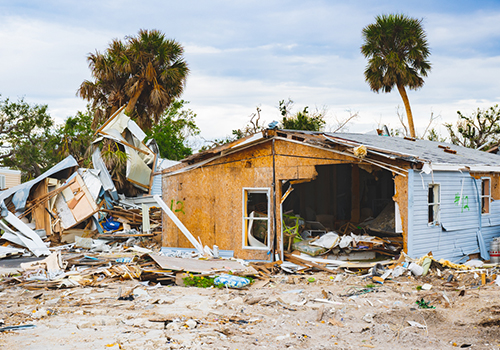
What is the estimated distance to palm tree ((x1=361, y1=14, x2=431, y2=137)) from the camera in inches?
1115

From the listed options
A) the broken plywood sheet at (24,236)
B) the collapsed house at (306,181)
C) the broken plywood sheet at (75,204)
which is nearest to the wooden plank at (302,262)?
the collapsed house at (306,181)

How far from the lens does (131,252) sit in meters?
16.2

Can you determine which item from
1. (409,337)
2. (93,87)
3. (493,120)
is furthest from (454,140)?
(409,337)

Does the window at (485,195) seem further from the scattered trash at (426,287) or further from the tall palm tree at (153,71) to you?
the tall palm tree at (153,71)

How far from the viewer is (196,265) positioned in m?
11.6

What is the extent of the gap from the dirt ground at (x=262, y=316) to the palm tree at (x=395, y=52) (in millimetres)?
20520

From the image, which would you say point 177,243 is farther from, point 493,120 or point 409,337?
point 493,120

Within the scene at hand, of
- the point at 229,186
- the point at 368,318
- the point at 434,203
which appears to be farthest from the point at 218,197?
the point at 368,318

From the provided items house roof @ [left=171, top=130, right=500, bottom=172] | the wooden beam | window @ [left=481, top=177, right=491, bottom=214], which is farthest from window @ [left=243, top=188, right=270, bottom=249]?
window @ [left=481, top=177, right=491, bottom=214]

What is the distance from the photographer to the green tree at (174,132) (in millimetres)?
37906

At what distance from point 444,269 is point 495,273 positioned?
3.82 feet

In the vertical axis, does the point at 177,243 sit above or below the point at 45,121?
below

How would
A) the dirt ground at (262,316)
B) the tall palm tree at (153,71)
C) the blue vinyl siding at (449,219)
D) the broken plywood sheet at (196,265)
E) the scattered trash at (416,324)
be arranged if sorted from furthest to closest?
the tall palm tree at (153,71)
the blue vinyl siding at (449,219)
the broken plywood sheet at (196,265)
the scattered trash at (416,324)
the dirt ground at (262,316)

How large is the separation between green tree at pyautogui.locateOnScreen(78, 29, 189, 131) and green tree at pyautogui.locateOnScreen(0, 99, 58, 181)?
9.91 meters
